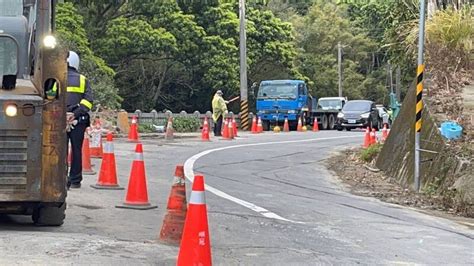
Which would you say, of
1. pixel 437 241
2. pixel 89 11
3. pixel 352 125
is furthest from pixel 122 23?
pixel 437 241

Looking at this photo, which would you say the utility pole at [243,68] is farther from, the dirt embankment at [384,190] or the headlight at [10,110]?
the headlight at [10,110]

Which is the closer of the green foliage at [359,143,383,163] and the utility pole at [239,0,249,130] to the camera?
the green foliage at [359,143,383,163]

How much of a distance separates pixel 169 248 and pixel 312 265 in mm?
1407

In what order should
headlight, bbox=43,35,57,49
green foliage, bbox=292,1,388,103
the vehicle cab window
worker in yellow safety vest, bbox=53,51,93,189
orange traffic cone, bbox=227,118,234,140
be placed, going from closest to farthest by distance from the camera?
headlight, bbox=43,35,57,49 → worker in yellow safety vest, bbox=53,51,93,189 → orange traffic cone, bbox=227,118,234,140 → the vehicle cab window → green foliage, bbox=292,1,388,103

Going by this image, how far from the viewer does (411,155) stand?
537 inches

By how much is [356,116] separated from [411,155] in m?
25.5

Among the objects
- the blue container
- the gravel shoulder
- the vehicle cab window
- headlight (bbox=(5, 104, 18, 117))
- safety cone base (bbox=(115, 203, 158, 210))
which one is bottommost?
the gravel shoulder

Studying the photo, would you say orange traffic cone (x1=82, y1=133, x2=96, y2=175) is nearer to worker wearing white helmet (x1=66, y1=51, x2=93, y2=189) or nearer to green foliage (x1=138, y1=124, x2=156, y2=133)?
worker wearing white helmet (x1=66, y1=51, x2=93, y2=189)

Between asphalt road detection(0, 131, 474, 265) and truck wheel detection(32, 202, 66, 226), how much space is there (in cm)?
13

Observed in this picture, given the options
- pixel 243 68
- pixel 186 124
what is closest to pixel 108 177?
pixel 186 124

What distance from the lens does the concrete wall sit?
1210cm

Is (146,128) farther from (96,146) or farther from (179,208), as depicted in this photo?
(179,208)

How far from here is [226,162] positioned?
16.2 m

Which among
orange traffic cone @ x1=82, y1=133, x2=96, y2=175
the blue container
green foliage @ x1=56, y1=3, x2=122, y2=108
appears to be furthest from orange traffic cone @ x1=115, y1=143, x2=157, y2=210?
green foliage @ x1=56, y1=3, x2=122, y2=108
